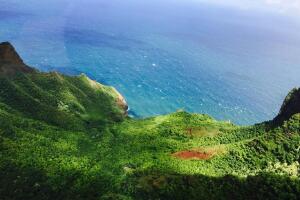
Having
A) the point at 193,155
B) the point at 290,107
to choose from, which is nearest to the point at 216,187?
the point at 193,155

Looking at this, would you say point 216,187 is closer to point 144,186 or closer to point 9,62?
point 144,186

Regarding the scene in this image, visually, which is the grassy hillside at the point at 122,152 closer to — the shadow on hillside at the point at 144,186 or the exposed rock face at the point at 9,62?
the shadow on hillside at the point at 144,186

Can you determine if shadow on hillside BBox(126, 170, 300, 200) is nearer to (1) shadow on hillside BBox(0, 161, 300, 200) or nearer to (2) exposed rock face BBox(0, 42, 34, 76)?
(1) shadow on hillside BBox(0, 161, 300, 200)

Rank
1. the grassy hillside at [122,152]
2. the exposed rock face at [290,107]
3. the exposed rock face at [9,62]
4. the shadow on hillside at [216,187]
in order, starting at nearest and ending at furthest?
1. the shadow on hillside at [216,187]
2. the grassy hillside at [122,152]
3. the exposed rock face at [290,107]
4. the exposed rock face at [9,62]

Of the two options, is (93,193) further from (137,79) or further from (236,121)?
(137,79)

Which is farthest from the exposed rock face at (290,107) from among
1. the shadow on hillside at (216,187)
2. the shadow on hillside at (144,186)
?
the shadow on hillside at (144,186)
